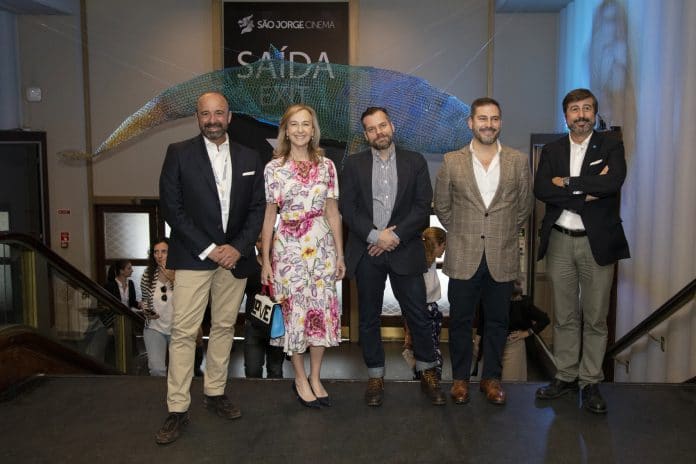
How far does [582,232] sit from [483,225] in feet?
1.53

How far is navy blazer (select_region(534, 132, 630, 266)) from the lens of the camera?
10.1 feet

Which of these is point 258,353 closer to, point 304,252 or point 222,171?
point 304,252

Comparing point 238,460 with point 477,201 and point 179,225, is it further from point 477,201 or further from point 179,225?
point 477,201

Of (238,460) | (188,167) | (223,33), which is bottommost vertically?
(238,460)

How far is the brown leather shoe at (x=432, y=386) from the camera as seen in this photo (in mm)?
3334

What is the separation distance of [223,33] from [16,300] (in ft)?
14.6

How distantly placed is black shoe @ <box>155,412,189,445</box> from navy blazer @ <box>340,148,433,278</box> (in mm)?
1025

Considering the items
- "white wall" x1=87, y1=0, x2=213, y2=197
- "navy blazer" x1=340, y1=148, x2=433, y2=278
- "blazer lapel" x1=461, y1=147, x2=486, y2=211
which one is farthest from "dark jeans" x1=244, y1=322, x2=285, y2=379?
"white wall" x1=87, y1=0, x2=213, y2=197

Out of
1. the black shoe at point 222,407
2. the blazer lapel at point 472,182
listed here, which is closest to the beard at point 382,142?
the blazer lapel at point 472,182

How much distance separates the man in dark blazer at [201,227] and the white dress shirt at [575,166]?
149cm

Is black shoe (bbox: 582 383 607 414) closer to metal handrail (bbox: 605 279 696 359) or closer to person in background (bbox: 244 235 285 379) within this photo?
metal handrail (bbox: 605 279 696 359)

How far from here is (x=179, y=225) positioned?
117 inches

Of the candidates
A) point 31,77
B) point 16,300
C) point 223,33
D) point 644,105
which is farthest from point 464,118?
point 31,77

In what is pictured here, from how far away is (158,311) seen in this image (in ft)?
15.9
